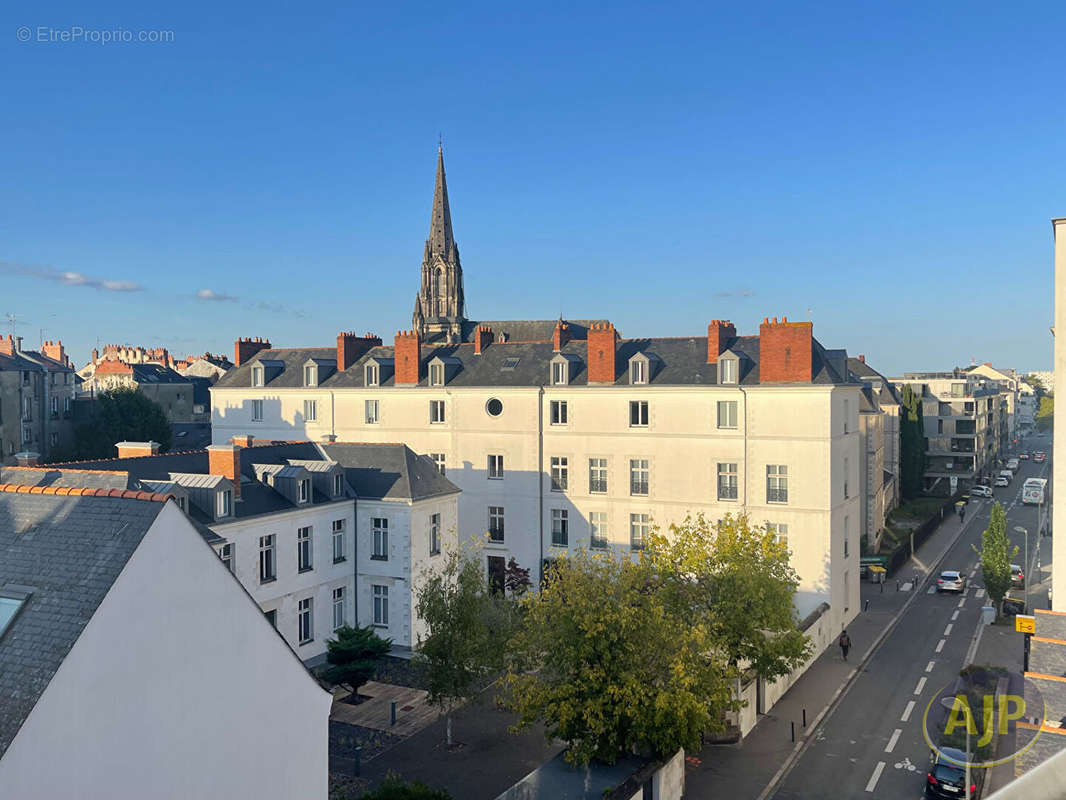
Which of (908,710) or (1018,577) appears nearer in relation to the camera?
(908,710)

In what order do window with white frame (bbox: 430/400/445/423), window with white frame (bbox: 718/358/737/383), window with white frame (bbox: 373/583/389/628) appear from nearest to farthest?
1. window with white frame (bbox: 373/583/389/628)
2. window with white frame (bbox: 718/358/737/383)
3. window with white frame (bbox: 430/400/445/423)

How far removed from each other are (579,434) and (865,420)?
78.5 feet

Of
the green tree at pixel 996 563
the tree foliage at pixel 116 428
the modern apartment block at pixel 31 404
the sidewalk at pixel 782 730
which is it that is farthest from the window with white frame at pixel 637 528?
the modern apartment block at pixel 31 404

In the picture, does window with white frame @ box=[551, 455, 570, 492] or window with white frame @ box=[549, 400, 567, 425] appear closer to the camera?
window with white frame @ box=[551, 455, 570, 492]

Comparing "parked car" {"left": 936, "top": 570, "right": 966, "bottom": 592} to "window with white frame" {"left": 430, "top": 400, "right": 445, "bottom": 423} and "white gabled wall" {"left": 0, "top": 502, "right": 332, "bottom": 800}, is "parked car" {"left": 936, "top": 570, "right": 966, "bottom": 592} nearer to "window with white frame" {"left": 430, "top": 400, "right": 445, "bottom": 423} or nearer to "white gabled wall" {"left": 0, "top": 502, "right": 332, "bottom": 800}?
"window with white frame" {"left": 430, "top": 400, "right": 445, "bottom": 423}

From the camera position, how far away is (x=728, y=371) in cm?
3891

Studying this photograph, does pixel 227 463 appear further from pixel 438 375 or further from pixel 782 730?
pixel 782 730

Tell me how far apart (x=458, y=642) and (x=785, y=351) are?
2090 cm

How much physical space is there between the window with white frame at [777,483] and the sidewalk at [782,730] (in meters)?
6.99

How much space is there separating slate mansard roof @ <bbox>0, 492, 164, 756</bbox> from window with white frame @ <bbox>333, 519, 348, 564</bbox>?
759 inches

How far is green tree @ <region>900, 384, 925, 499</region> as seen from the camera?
250ft

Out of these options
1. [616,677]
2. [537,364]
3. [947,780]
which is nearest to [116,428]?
[537,364]

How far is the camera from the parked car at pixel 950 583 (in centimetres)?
4522

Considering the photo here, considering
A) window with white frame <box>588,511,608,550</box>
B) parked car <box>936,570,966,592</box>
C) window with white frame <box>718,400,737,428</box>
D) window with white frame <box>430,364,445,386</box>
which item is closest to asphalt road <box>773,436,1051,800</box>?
parked car <box>936,570,966,592</box>
